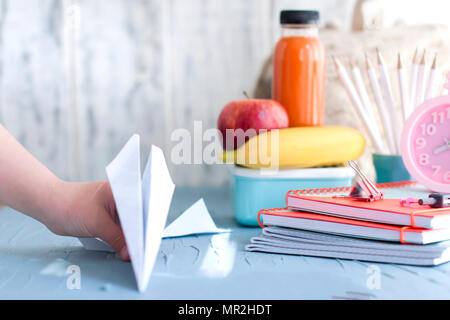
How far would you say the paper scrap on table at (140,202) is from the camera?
21.8 inches

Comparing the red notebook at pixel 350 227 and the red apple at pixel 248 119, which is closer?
the red notebook at pixel 350 227

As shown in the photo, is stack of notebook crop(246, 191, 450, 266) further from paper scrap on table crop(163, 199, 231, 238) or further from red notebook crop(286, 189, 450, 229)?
paper scrap on table crop(163, 199, 231, 238)

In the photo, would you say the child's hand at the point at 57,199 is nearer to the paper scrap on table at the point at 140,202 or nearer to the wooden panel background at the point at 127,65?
the paper scrap on table at the point at 140,202

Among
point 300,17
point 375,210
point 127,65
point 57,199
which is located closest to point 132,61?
point 127,65

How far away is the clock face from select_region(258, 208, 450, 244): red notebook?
149 mm

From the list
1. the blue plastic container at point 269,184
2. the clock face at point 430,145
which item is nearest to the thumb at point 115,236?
the blue plastic container at point 269,184

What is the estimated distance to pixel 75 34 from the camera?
1.60 metres

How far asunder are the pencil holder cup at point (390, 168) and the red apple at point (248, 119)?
0.69 ft

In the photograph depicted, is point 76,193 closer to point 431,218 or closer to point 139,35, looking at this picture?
point 431,218

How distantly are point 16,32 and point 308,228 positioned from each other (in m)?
1.22

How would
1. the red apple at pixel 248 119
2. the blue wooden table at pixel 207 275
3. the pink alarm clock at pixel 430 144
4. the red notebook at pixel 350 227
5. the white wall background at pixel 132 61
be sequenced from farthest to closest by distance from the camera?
the white wall background at pixel 132 61 → the red apple at pixel 248 119 → the pink alarm clock at pixel 430 144 → the red notebook at pixel 350 227 → the blue wooden table at pixel 207 275

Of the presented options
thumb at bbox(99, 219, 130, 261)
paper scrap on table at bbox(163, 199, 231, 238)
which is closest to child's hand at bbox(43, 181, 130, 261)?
thumb at bbox(99, 219, 130, 261)

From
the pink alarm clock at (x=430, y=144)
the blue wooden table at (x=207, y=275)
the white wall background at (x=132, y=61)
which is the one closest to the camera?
the blue wooden table at (x=207, y=275)

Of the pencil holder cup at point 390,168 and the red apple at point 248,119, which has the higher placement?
the red apple at point 248,119
